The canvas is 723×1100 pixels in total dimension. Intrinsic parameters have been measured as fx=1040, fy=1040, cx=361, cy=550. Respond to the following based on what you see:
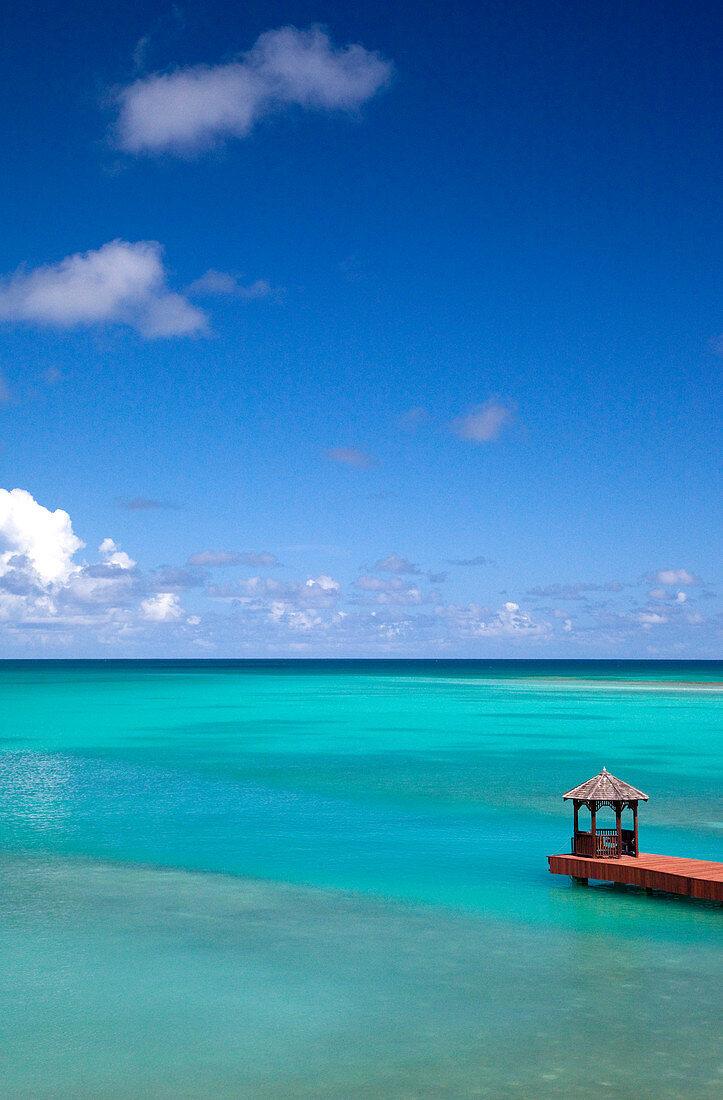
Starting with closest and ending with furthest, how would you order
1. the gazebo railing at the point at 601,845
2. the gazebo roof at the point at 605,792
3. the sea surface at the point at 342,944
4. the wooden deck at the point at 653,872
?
the sea surface at the point at 342,944, the wooden deck at the point at 653,872, the gazebo roof at the point at 605,792, the gazebo railing at the point at 601,845

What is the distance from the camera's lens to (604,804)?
22.6m

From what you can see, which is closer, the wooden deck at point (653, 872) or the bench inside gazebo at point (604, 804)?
the wooden deck at point (653, 872)

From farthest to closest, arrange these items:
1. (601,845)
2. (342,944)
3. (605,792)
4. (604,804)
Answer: (601,845) < (604,804) < (605,792) < (342,944)

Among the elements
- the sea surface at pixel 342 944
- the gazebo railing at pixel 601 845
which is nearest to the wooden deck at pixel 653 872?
the gazebo railing at pixel 601 845

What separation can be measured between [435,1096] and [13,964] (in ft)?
26.8

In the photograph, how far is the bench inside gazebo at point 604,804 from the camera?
22.3 m

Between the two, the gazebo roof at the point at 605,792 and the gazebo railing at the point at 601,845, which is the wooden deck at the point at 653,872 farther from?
the gazebo roof at the point at 605,792

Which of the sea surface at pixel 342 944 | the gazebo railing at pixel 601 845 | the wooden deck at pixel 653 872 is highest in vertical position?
the gazebo railing at pixel 601 845

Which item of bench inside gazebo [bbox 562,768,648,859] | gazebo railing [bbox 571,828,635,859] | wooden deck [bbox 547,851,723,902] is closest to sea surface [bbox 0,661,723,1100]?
wooden deck [bbox 547,851,723,902]

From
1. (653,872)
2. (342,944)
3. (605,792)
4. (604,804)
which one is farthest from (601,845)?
(342,944)

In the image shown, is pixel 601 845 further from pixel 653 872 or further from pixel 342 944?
pixel 342 944

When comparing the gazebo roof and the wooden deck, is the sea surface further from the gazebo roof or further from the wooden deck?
the gazebo roof

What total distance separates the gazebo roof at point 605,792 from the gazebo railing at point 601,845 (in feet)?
3.21

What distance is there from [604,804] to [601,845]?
955 millimetres
